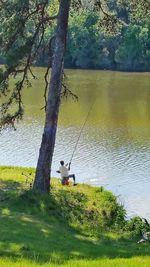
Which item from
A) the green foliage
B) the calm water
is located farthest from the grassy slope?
the calm water

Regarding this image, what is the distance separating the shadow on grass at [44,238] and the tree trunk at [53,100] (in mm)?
696

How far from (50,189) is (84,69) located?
9237cm

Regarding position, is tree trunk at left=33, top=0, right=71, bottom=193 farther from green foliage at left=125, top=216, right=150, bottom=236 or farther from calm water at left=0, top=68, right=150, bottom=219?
calm water at left=0, top=68, right=150, bottom=219

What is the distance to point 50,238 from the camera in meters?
11.3

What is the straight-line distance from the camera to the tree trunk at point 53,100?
15.9 m

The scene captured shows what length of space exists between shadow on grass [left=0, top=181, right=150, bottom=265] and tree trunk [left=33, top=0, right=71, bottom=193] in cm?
70

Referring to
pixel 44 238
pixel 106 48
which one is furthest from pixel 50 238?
pixel 106 48

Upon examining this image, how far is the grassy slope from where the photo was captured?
8.38 m

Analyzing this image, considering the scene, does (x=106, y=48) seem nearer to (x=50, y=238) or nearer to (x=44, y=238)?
(x=50, y=238)

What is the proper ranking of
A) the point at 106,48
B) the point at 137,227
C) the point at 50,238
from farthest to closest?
1. the point at 106,48
2. the point at 137,227
3. the point at 50,238

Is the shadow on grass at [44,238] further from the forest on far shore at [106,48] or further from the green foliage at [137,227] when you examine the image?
the forest on far shore at [106,48]

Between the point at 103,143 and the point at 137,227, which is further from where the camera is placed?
the point at 103,143

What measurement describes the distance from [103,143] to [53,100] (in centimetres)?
1870

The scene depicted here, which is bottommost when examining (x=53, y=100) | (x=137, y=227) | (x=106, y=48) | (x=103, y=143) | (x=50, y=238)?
(x=137, y=227)
